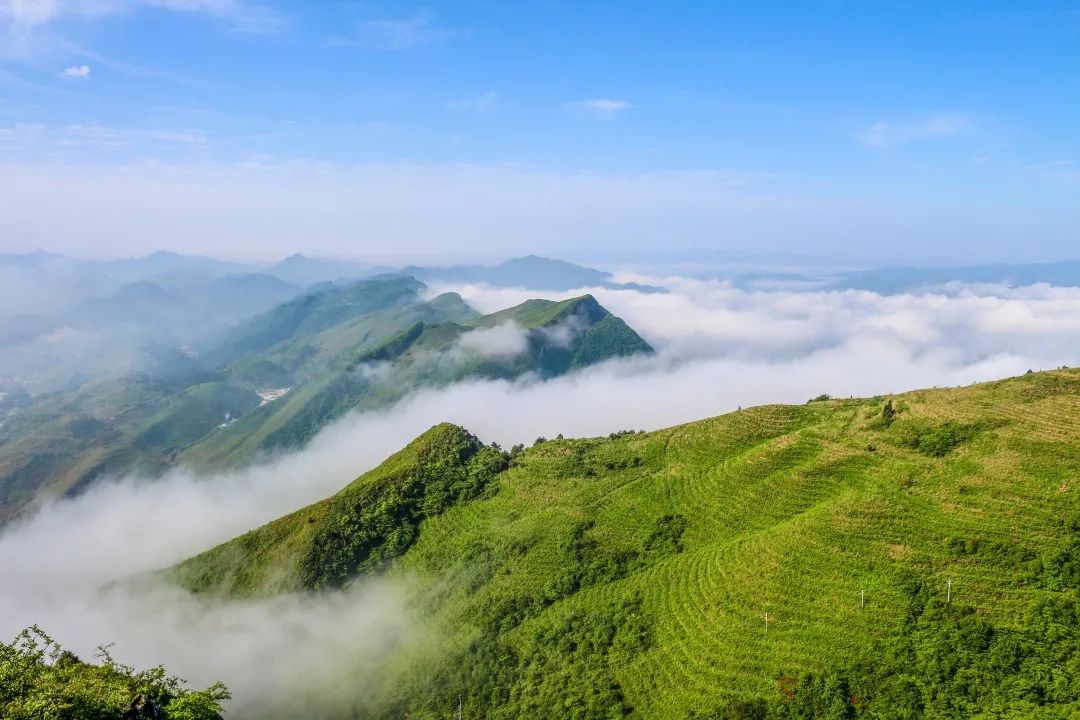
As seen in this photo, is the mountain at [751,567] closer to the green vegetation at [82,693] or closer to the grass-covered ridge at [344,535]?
the grass-covered ridge at [344,535]

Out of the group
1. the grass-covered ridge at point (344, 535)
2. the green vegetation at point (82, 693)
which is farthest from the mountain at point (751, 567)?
the green vegetation at point (82, 693)

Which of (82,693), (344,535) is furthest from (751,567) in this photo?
(344,535)

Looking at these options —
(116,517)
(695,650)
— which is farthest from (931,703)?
(116,517)

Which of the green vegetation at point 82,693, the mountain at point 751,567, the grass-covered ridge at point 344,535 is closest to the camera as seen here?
the green vegetation at point 82,693

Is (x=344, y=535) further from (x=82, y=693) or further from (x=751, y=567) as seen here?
(x=751, y=567)

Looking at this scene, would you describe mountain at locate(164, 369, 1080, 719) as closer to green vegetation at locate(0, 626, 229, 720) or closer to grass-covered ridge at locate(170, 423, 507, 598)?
grass-covered ridge at locate(170, 423, 507, 598)

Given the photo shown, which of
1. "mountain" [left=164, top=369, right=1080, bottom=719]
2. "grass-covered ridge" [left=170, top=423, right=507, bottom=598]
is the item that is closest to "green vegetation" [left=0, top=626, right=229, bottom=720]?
"mountain" [left=164, top=369, right=1080, bottom=719]
